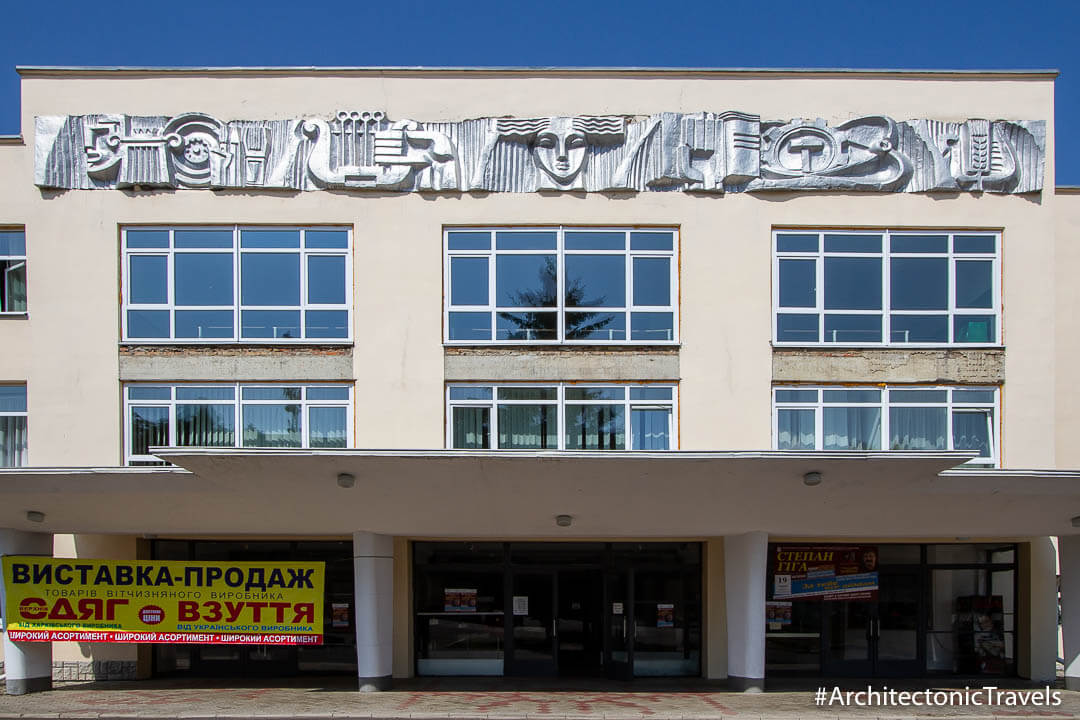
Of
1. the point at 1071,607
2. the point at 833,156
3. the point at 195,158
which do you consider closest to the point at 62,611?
the point at 195,158

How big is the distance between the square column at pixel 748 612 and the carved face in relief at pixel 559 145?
22.9ft

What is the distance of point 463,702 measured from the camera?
14.3 m

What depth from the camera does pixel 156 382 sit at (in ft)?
53.3

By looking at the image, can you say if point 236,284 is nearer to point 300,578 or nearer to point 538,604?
point 300,578

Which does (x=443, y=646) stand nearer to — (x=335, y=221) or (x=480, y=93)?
(x=335, y=221)

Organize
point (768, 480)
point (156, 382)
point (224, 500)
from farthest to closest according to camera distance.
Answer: point (156, 382)
point (224, 500)
point (768, 480)

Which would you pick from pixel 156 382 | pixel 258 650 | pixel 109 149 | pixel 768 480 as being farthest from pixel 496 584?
pixel 109 149

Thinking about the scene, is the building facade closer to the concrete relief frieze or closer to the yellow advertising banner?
the concrete relief frieze

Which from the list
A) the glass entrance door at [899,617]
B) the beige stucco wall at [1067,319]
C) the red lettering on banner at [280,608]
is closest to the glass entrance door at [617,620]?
the glass entrance door at [899,617]

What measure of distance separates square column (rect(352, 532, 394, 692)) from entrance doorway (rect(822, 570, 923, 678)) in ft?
26.1

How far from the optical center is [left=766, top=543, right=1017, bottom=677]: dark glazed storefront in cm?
1711

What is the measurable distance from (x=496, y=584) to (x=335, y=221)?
707cm

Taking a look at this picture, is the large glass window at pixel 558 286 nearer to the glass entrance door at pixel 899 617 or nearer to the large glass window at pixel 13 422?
the glass entrance door at pixel 899 617

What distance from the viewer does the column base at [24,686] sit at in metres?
15.0
